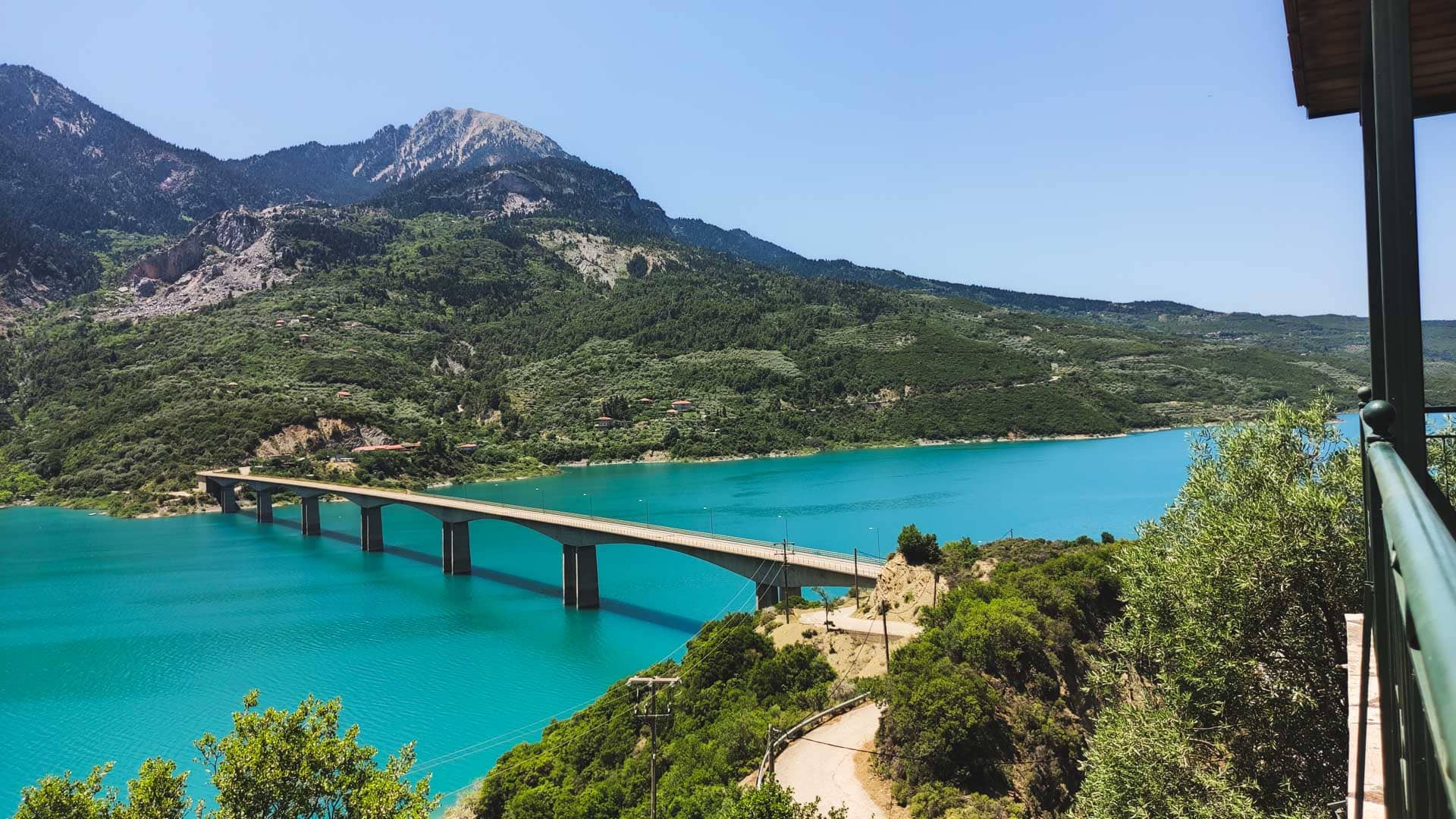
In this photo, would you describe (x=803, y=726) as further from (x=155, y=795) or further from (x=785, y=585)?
(x=785, y=585)

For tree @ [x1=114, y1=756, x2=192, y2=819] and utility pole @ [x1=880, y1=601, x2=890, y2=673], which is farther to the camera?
utility pole @ [x1=880, y1=601, x2=890, y2=673]

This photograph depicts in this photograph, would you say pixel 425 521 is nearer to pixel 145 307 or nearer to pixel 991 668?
pixel 991 668

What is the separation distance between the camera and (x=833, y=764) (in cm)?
1630

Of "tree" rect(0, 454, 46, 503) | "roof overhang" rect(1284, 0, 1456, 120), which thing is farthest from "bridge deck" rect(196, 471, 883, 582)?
"tree" rect(0, 454, 46, 503)

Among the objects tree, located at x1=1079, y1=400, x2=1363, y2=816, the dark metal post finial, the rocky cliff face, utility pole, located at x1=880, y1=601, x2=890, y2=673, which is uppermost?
the rocky cliff face

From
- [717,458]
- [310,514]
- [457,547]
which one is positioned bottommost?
[457,547]

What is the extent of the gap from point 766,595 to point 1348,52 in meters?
31.2

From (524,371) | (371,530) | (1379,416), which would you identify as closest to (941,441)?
(524,371)

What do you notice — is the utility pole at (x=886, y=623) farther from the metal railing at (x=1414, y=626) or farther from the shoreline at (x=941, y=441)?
the shoreline at (x=941, y=441)

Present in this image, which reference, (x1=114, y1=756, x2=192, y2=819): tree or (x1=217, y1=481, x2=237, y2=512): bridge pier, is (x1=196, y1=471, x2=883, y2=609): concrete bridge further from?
(x1=114, y1=756, x2=192, y2=819): tree

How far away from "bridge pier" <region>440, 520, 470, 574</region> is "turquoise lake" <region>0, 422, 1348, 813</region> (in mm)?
1011

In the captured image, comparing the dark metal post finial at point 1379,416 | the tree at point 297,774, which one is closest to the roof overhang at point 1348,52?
the dark metal post finial at point 1379,416

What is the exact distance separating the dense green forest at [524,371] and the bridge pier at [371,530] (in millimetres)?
19285

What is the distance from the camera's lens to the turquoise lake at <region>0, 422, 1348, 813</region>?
90.9ft
